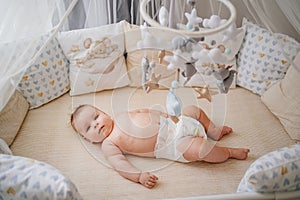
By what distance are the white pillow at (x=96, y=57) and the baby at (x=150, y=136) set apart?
21 cm

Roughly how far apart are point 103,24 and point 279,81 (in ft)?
3.27

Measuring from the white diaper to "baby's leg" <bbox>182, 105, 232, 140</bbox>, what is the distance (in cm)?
5

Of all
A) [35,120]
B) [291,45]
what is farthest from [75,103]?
[291,45]

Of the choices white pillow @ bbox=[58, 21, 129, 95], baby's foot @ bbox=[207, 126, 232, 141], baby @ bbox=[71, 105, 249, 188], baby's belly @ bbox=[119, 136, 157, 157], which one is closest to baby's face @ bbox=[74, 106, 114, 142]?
baby @ bbox=[71, 105, 249, 188]

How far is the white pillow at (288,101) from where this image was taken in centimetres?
190

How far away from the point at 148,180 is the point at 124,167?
5.4 inches

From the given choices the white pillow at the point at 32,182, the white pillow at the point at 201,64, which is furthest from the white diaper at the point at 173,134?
the white pillow at the point at 32,182

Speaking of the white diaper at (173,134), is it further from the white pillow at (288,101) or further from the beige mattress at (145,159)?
the white pillow at (288,101)

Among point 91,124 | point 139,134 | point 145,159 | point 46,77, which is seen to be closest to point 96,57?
point 46,77

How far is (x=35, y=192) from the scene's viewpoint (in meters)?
1.34

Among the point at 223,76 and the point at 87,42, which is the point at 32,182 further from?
the point at 87,42

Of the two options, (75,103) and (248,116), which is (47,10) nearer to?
(75,103)

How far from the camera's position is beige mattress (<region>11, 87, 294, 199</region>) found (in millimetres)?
1698

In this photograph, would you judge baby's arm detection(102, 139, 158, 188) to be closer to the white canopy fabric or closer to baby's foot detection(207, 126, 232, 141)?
baby's foot detection(207, 126, 232, 141)
